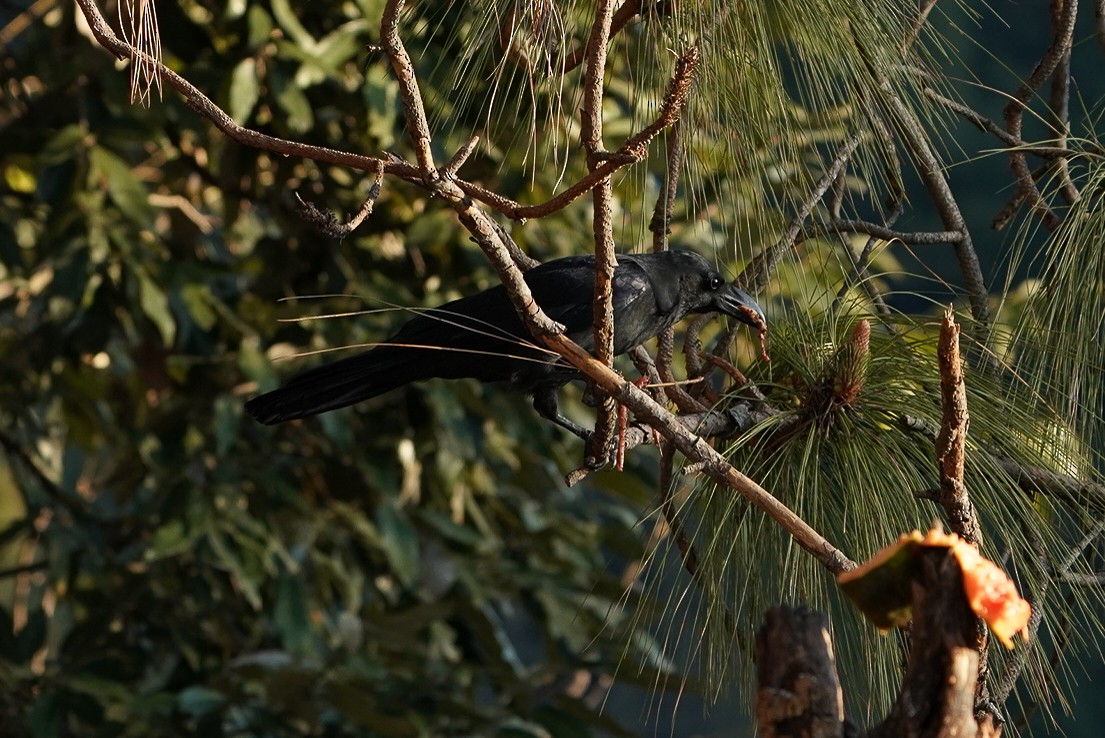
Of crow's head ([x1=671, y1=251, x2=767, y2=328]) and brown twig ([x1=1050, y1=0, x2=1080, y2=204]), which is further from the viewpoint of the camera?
crow's head ([x1=671, y1=251, x2=767, y2=328])

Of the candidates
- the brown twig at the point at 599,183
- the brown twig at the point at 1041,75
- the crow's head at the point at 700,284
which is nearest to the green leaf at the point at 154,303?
the crow's head at the point at 700,284

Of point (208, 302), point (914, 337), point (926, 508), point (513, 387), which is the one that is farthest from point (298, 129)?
point (926, 508)

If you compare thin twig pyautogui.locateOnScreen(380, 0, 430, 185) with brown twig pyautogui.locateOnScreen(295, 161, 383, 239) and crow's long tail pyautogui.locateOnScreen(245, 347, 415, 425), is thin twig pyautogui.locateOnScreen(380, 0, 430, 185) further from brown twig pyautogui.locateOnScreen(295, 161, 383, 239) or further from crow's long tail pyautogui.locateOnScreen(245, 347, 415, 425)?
crow's long tail pyautogui.locateOnScreen(245, 347, 415, 425)

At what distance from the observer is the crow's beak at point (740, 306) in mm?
1602

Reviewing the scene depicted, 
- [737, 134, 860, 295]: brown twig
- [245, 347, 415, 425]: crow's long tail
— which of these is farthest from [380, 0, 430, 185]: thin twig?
[245, 347, 415, 425]: crow's long tail

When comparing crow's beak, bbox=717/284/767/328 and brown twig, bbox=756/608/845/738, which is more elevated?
crow's beak, bbox=717/284/767/328

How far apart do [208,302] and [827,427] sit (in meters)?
1.46

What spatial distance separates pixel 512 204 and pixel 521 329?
669mm

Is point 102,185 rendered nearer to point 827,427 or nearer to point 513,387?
point 513,387

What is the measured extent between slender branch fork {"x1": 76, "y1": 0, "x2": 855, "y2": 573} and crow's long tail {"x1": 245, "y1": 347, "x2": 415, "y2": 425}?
0.61m

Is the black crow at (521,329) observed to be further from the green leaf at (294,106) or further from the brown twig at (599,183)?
the green leaf at (294,106)

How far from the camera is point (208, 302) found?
247 centimetres

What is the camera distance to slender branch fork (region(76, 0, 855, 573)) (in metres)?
1.02

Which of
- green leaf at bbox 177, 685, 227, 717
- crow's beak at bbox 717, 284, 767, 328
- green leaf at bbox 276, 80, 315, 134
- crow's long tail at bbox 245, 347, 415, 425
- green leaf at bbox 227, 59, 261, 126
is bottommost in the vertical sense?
green leaf at bbox 177, 685, 227, 717
